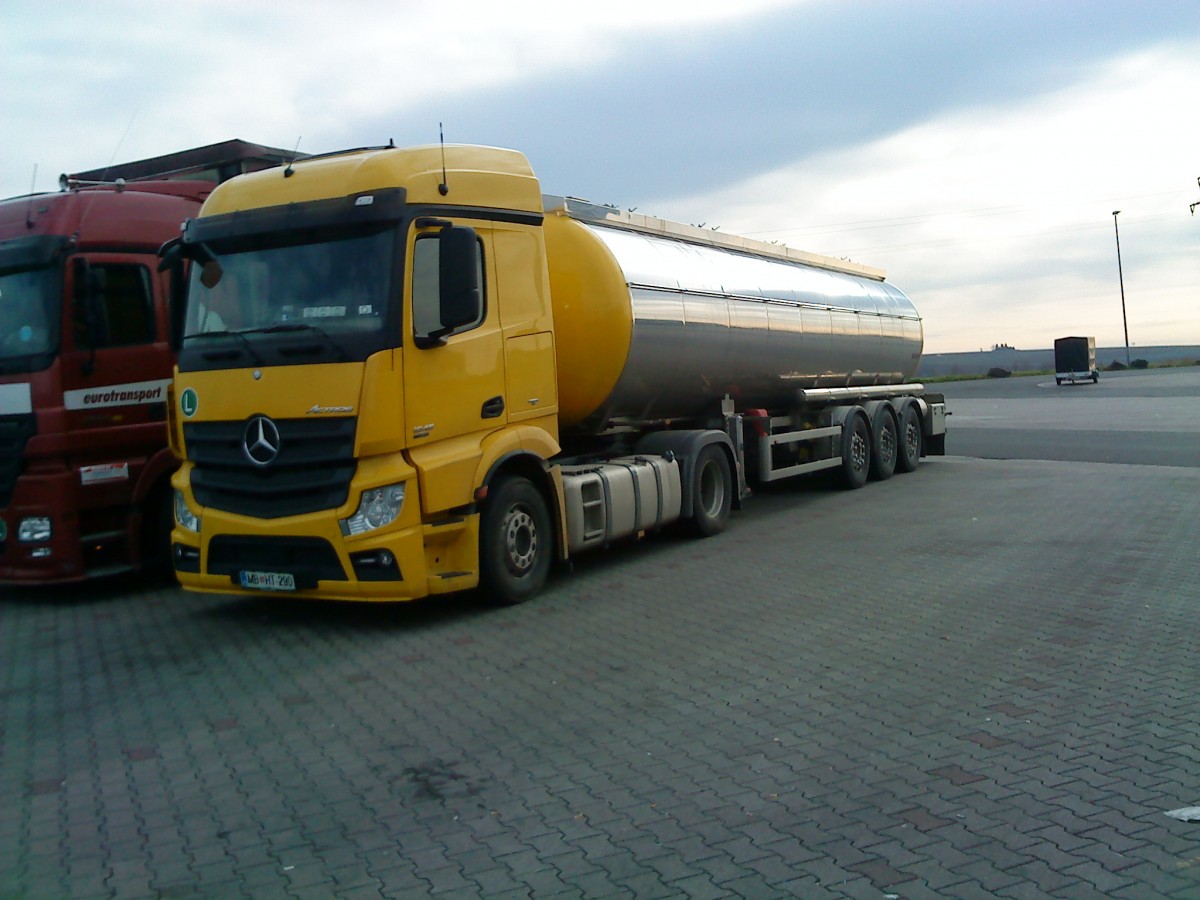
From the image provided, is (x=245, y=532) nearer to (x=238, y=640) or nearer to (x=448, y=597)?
(x=238, y=640)

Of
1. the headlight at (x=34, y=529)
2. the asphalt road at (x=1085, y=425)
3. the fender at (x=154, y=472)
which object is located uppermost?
the fender at (x=154, y=472)

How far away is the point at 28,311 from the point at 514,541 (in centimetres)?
487

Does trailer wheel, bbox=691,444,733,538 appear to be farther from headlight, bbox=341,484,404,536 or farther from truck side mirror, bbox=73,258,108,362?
truck side mirror, bbox=73,258,108,362

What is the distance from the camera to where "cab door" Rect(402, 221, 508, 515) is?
8383 millimetres

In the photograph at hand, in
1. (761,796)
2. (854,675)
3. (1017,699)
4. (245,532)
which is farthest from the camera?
(245,532)

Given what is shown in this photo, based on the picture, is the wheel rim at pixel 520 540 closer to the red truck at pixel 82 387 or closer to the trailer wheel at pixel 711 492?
the trailer wheel at pixel 711 492

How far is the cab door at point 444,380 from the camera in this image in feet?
27.5

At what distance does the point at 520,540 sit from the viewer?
960 centimetres

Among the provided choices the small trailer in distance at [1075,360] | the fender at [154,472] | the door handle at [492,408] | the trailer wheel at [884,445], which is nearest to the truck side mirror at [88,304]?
the fender at [154,472]

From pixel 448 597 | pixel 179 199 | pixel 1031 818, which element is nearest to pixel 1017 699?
pixel 1031 818

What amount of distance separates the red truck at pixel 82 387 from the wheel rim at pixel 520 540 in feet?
11.7

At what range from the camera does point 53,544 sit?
10.0 metres

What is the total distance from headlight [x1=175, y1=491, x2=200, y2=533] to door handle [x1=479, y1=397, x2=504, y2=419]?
2374 mm

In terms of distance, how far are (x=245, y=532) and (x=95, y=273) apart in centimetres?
328
